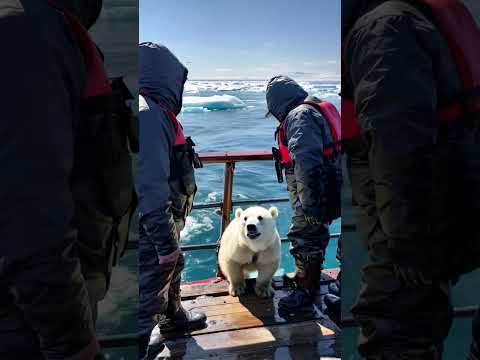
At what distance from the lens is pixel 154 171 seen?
1795 mm

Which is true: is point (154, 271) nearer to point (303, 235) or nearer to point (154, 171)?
point (154, 171)

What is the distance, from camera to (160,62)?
80.1 inches

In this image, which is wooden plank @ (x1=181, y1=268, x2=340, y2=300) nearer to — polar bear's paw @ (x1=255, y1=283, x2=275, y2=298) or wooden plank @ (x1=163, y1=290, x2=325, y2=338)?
wooden plank @ (x1=163, y1=290, x2=325, y2=338)

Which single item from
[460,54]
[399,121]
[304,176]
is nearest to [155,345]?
[304,176]

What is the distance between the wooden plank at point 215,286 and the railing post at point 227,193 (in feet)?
1.72

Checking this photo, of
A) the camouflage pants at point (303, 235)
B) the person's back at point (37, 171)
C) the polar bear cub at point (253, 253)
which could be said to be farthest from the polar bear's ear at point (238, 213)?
the person's back at point (37, 171)

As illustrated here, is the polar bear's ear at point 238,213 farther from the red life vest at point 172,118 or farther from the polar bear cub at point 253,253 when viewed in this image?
the red life vest at point 172,118

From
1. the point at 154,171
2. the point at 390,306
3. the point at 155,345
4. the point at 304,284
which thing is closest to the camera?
the point at 390,306

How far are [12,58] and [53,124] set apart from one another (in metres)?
0.14

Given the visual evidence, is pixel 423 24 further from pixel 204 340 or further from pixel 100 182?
pixel 204 340

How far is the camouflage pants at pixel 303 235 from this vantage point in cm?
281

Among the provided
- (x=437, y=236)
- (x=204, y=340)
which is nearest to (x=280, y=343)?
(x=204, y=340)

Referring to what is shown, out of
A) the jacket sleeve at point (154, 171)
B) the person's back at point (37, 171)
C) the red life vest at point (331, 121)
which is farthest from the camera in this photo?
the red life vest at point (331, 121)

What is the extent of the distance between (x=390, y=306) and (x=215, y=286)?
2.09 meters
